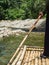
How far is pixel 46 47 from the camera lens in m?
9.45

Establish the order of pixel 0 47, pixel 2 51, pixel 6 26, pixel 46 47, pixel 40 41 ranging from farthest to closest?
pixel 6 26
pixel 40 41
pixel 0 47
pixel 2 51
pixel 46 47

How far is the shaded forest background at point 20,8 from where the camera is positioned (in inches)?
1228

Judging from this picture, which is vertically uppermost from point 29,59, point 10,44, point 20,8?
point 29,59

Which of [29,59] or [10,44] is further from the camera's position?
[10,44]

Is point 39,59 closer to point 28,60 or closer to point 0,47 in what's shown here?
point 28,60

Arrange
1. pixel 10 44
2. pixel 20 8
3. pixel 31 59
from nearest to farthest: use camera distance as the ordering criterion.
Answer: pixel 31 59 < pixel 10 44 < pixel 20 8

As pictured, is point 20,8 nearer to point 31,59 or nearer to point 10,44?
point 10,44

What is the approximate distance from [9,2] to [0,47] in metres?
17.0

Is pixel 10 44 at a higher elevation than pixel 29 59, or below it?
below

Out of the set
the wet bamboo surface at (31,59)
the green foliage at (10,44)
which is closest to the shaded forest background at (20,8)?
the green foliage at (10,44)

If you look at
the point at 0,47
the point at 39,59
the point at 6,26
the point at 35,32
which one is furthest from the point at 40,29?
the point at 39,59

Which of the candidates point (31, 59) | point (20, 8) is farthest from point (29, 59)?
point (20, 8)

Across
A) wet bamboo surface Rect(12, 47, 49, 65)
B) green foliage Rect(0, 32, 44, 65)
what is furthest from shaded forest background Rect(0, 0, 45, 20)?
wet bamboo surface Rect(12, 47, 49, 65)

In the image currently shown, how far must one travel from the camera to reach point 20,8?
3409cm
